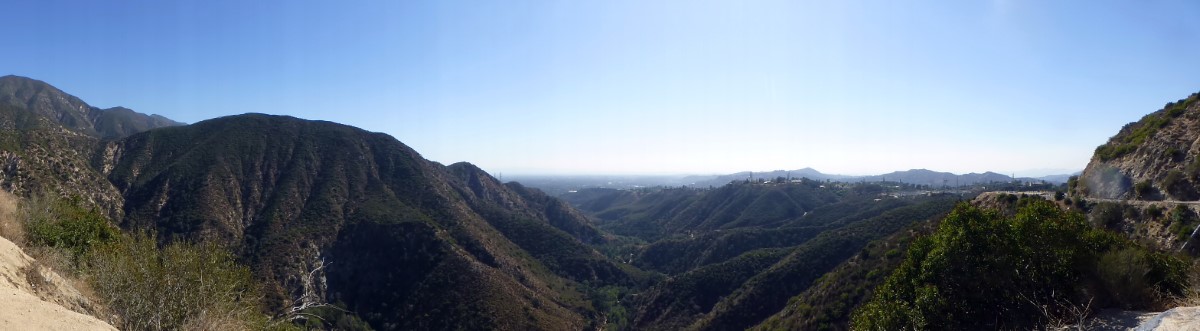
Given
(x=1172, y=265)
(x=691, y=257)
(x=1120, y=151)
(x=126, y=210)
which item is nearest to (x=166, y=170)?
(x=126, y=210)

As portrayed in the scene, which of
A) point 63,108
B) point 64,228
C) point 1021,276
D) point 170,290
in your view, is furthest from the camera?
point 63,108

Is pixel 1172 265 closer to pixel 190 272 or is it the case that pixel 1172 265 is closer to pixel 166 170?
pixel 190 272

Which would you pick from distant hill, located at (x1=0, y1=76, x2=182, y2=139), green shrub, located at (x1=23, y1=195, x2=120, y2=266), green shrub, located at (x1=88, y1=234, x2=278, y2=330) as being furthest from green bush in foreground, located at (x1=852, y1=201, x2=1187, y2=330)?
distant hill, located at (x1=0, y1=76, x2=182, y2=139)

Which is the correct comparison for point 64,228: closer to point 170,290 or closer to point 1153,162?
point 170,290

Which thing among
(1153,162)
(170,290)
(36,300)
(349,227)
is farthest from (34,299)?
(349,227)

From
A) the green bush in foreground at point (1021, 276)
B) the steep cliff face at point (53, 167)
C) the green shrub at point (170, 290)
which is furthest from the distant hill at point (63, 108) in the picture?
the green bush in foreground at point (1021, 276)

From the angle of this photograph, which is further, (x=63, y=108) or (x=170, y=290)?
(x=63, y=108)
